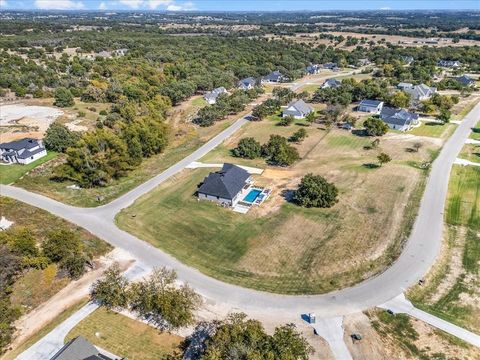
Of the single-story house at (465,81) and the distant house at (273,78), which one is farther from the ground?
the single-story house at (465,81)

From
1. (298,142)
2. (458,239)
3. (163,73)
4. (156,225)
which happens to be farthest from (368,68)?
(156,225)

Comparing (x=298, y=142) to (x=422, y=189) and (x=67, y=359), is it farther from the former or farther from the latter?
(x=67, y=359)

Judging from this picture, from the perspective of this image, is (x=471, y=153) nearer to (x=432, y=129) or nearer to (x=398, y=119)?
(x=432, y=129)

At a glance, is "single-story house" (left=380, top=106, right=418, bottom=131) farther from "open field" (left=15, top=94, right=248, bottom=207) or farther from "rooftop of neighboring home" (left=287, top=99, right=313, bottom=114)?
"open field" (left=15, top=94, right=248, bottom=207)

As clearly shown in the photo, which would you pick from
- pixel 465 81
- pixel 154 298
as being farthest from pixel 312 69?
pixel 154 298

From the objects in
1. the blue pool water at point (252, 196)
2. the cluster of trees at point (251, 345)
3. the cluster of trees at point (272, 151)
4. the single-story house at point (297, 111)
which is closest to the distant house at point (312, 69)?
the single-story house at point (297, 111)

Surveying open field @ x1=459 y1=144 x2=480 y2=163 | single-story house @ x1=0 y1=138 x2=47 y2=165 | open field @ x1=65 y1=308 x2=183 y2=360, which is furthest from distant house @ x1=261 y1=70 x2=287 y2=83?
open field @ x1=65 y1=308 x2=183 y2=360

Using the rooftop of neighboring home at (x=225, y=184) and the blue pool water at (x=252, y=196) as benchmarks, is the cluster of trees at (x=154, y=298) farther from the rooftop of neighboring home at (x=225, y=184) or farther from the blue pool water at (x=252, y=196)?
the blue pool water at (x=252, y=196)
